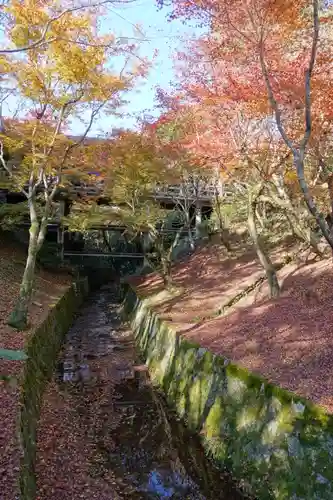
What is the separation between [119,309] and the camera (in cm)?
2744

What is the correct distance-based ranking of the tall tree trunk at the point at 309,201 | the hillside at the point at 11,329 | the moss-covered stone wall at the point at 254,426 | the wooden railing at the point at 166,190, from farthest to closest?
the wooden railing at the point at 166,190
the tall tree trunk at the point at 309,201
the moss-covered stone wall at the point at 254,426
the hillside at the point at 11,329

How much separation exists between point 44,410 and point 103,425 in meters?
1.41

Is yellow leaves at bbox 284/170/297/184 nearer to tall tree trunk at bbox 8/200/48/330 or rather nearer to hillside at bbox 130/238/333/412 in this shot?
hillside at bbox 130/238/333/412

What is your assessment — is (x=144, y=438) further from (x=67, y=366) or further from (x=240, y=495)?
(x=67, y=366)

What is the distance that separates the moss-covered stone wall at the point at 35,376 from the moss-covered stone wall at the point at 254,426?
11.0 feet

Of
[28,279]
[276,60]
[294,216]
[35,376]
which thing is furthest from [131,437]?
[276,60]

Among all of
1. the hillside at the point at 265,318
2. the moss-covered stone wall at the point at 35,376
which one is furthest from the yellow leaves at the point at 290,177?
the moss-covered stone wall at the point at 35,376

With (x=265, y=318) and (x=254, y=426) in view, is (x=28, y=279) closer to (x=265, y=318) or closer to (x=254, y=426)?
(x=265, y=318)

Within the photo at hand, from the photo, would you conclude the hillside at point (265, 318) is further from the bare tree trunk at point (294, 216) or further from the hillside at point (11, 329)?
the hillside at point (11, 329)

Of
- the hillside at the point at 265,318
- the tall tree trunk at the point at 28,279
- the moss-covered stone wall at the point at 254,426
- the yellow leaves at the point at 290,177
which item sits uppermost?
the yellow leaves at the point at 290,177

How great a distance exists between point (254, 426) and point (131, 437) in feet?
10.2

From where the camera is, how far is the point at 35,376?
10227 mm

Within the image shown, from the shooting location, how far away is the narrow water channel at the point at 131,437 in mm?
7180

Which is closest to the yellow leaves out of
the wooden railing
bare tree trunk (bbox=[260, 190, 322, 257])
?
bare tree trunk (bbox=[260, 190, 322, 257])
